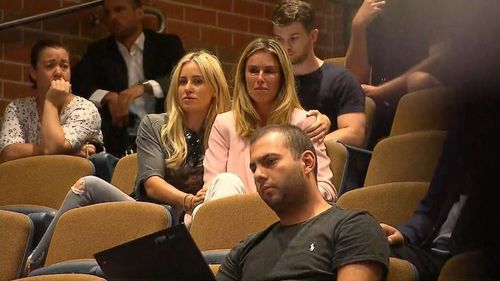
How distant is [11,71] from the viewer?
407 cm

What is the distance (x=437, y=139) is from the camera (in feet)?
1.36

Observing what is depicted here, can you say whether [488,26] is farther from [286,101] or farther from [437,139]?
[286,101]

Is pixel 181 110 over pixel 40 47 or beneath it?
beneath

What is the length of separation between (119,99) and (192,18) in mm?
913

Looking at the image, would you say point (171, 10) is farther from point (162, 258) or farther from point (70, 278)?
point (162, 258)

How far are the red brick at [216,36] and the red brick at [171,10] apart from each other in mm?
141

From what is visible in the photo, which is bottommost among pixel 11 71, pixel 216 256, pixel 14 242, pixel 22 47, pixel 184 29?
pixel 14 242

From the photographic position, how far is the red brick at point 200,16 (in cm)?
452

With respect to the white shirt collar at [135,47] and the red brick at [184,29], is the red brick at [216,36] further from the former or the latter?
the white shirt collar at [135,47]

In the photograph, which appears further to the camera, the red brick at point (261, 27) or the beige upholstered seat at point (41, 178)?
Answer: the red brick at point (261, 27)

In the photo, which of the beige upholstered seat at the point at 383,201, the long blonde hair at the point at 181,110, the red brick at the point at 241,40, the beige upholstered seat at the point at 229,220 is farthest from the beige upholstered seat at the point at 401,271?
the red brick at the point at 241,40

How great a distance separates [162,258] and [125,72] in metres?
2.48

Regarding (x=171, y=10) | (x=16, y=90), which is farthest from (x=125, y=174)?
(x=171, y=10)

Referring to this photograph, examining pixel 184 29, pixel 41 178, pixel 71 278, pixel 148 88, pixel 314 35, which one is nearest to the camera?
pixel 71 278
